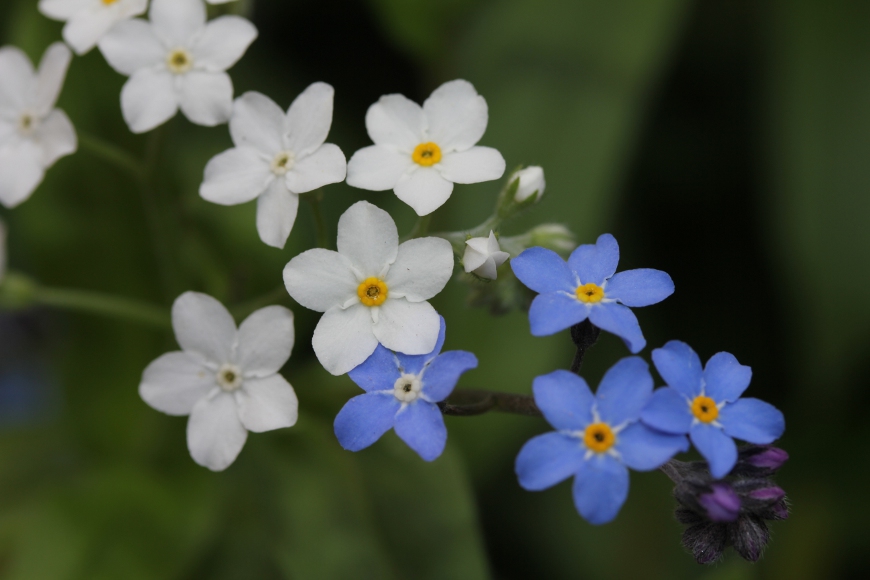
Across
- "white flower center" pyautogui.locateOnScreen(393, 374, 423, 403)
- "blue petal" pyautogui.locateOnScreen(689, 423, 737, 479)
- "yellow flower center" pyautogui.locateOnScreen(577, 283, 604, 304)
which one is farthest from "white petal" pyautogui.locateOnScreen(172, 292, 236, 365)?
"blue petal" pyautogui.locateOnScreen(689, 423, 737, 479)

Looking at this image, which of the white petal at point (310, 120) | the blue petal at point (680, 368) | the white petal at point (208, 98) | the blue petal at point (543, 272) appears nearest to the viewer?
the blue petal at point (680, 368)

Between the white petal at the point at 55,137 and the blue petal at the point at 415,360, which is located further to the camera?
the white petal at the point at 55,137

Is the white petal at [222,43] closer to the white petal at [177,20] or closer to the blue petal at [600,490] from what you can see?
the white petal at [177,20]

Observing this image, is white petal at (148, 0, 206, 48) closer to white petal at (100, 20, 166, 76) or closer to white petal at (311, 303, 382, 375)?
white petal at (100, 20, 166, 76)

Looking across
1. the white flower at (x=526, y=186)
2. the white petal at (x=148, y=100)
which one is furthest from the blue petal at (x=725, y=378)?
the white petal at (x=148, y=100)

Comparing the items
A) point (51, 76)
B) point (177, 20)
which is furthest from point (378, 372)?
point (51, 76)

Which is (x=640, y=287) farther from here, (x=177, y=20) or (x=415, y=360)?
(x=177, y=20)

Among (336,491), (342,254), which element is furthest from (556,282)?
(336,491)
